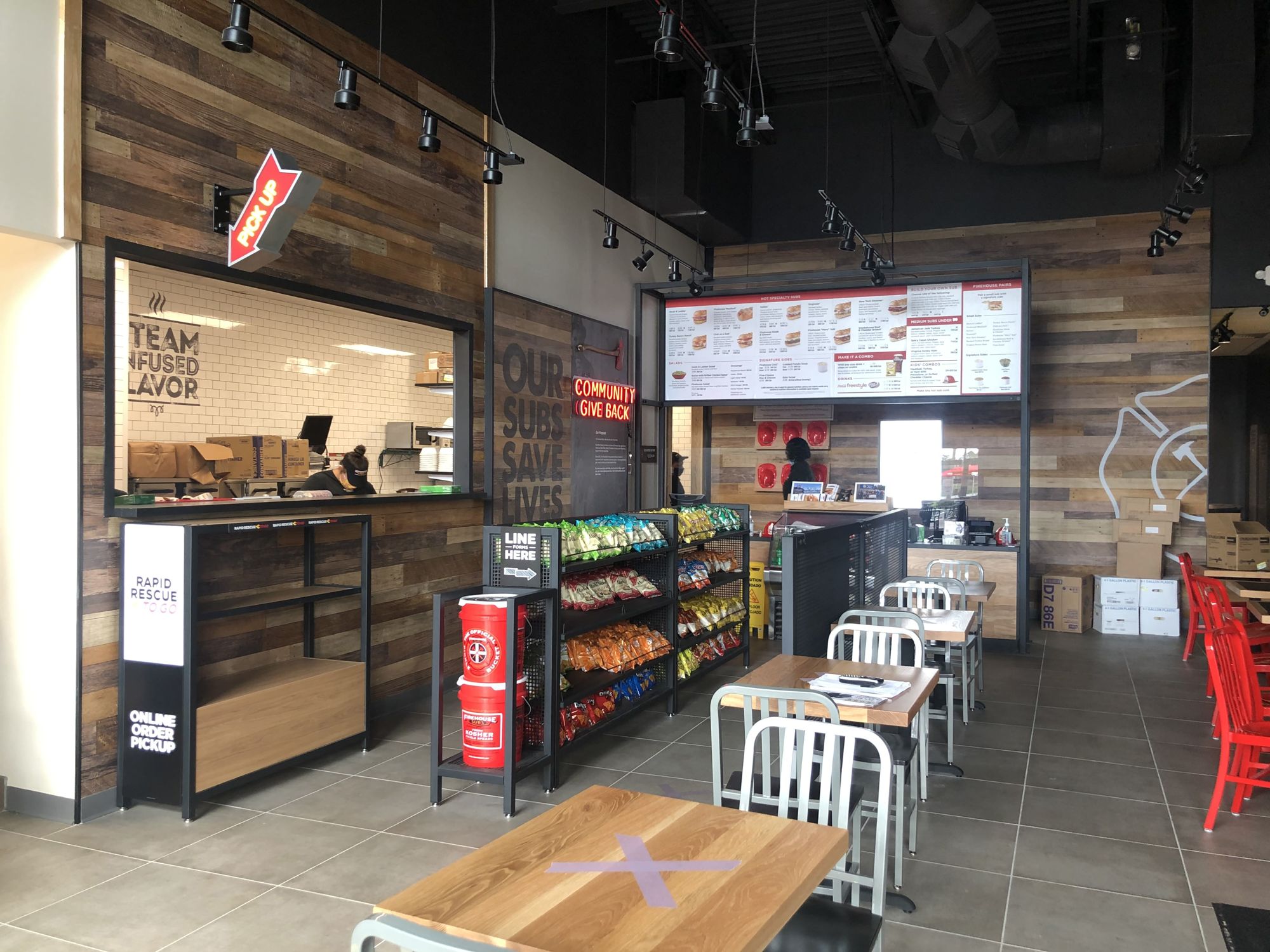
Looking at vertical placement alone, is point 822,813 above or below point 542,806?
above

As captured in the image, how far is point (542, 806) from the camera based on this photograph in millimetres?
4148

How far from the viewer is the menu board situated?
7840mm

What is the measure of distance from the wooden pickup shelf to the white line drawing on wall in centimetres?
736

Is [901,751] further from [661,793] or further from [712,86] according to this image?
[712,86]

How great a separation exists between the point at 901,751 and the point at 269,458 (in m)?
6.55

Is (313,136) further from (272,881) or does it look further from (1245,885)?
(1245,885)

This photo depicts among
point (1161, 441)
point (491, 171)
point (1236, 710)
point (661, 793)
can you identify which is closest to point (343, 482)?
point (491, 171)

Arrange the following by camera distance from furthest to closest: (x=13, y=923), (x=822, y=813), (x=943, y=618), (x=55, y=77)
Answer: (x=943, y=618) → (x=55, y=77) → (x=13, y=923) → (x=822, y=813)

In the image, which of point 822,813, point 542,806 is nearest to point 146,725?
point 542,806

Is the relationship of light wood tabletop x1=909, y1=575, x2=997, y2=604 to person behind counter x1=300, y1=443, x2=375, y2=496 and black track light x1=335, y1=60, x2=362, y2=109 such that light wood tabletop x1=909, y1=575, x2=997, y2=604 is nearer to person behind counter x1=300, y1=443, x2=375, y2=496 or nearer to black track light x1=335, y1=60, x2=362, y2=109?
person behind counter x1=300, y1=443, x2=375, y2=496

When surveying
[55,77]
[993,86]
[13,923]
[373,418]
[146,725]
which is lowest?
[13,923]

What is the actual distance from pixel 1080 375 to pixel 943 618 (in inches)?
210

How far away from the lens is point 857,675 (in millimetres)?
3645

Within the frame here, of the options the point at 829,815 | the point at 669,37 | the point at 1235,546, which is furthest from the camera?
the point at 1235,546
